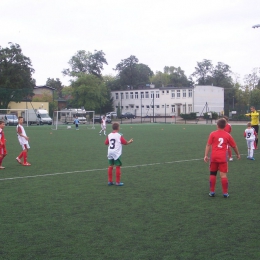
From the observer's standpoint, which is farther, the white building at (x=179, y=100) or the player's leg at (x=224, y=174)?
the white building at (x=179, y=100)

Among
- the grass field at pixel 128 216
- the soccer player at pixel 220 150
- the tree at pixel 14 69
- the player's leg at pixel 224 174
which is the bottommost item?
the grass field at pixel 128 216

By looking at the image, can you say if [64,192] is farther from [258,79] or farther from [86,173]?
[258,79]

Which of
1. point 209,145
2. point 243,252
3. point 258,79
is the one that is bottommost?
point 243,252

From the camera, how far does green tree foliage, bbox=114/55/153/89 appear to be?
5025 inches

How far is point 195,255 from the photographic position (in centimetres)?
532

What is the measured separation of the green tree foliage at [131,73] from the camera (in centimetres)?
12762

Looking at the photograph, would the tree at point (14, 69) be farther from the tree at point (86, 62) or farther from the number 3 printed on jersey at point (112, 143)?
the number 3 printed on jersey at point (112, 143)

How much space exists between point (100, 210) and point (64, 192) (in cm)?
201

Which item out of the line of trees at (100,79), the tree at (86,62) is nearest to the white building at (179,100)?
the line of trees at (100,79)

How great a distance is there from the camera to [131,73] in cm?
12962

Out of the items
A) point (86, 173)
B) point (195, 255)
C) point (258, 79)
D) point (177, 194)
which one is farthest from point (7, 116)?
point (258, 79)

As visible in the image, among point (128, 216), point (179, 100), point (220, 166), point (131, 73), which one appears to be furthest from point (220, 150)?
point (131, 73)

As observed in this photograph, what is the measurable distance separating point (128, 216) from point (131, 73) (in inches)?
4872

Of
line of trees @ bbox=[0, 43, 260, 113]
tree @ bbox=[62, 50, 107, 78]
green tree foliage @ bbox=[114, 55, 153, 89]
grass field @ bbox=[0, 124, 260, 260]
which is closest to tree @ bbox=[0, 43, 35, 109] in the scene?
line of trees @ bbox=[0, 43, 260, 113]
